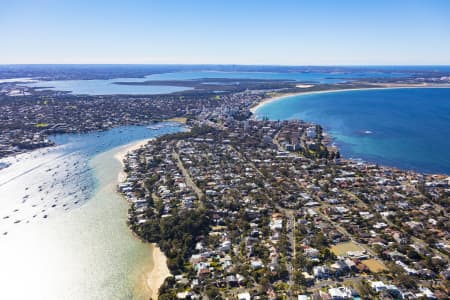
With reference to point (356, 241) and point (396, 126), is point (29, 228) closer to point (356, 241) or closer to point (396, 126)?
point (356, 241)

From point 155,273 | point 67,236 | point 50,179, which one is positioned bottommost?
point 155,273

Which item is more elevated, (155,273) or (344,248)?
(344,248)

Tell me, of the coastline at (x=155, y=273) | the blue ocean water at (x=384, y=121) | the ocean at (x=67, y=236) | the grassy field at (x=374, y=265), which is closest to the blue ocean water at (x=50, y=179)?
the ocean at (x=67, y=236)

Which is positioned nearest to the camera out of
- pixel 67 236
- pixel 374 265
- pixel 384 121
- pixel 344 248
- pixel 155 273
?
pixel 374 265

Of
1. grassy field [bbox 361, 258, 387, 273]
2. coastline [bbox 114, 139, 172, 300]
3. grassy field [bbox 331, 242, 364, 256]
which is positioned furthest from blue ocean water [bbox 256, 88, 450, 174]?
coastline [bbox 114, 139, 172, 300]

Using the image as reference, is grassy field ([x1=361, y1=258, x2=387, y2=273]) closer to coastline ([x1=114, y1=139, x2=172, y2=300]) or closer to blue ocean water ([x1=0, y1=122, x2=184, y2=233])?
coastline ([x1=114, y1=139, x2=172, y2=300])

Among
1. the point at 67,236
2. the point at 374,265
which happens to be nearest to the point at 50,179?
the point at 67,236

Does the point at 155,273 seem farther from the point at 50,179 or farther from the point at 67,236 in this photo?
the point at 50,179
